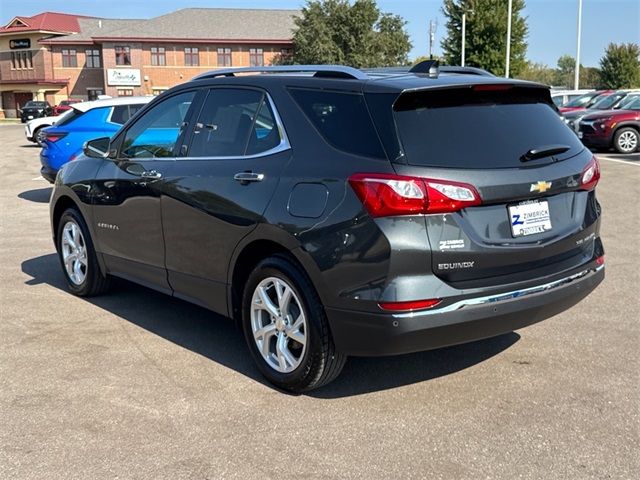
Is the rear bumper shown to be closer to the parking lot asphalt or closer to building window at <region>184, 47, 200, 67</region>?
the parking lot asphalt

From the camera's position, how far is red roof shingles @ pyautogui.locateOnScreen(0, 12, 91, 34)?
245 feet

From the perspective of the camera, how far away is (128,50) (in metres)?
70.2

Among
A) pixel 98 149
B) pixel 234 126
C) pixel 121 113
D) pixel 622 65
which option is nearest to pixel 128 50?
pixel 622 65

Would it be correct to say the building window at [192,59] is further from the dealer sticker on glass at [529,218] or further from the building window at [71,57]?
the dealer sticker on glass at [529,218]

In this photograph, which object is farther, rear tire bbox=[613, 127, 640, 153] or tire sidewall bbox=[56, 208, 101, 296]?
rear tire bbox=[613, 127, 640, 153]

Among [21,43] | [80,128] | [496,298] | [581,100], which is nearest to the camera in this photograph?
[496,298]

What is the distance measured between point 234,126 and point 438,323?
74.8 inches

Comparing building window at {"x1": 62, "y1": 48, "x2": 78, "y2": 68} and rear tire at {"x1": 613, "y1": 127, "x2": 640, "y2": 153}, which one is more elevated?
building window at {"x1": 62, "y1": 48, "x2": 78, "y2": 68}

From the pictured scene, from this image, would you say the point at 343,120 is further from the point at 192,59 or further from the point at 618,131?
the point at 192,59

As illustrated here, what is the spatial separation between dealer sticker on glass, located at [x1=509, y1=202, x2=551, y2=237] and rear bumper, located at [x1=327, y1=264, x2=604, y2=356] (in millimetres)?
311

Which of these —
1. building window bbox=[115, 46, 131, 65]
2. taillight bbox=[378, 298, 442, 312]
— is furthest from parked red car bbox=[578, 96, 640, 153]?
building window bbox=[115, 46, 131, 65]

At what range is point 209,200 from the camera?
450cm

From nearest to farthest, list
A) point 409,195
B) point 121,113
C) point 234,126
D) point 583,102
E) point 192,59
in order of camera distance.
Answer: point 409,195, point 234,126, point 121,113, point 583,102, point 192,59

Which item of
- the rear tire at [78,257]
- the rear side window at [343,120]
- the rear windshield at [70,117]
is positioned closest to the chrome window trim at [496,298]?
the rear side window at [343,120]
